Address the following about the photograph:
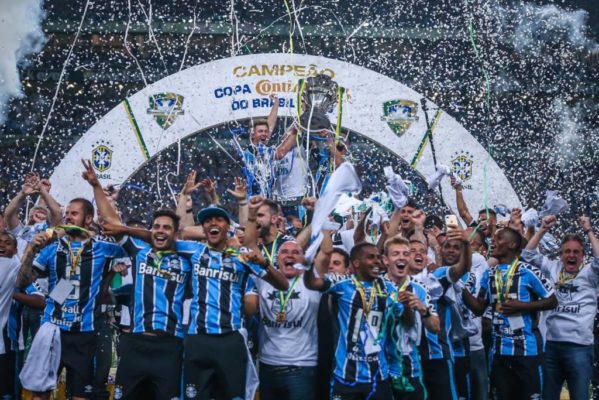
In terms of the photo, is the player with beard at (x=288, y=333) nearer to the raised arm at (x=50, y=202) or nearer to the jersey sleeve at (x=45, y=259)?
the jersey sleeve at (x=45, y=259)

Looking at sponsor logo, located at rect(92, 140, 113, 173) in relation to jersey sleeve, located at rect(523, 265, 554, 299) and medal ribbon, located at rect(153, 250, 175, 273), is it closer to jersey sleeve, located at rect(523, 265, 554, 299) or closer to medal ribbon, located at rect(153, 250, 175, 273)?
medal ribbon, located at rect(153, 250, 175, 273)

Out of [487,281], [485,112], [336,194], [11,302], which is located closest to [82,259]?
[11,302]

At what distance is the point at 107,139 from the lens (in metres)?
10.6

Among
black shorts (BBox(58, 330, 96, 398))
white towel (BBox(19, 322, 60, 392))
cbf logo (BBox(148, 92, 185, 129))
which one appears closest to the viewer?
white towel (BBox(19, 322, 60, 392))

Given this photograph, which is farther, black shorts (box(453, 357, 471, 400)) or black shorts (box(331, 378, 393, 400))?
black shorts (box(453, 357, 471, 400))

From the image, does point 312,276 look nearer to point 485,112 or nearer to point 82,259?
point 82,259

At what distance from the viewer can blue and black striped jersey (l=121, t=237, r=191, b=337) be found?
625cm

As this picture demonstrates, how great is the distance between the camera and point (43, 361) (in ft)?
21.8

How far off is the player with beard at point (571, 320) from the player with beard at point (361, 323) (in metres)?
2.20

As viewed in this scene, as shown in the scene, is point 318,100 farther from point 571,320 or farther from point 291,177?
point 571,320

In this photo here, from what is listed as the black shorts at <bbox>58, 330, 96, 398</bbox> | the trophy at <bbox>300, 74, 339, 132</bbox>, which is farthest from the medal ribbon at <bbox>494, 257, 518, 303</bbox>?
the black shorts at <bbox>58, 330, 96, 398</bbox>

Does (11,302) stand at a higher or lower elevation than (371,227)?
lower

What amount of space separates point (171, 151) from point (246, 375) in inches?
293

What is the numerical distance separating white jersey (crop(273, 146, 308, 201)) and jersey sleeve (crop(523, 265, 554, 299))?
2445mm
